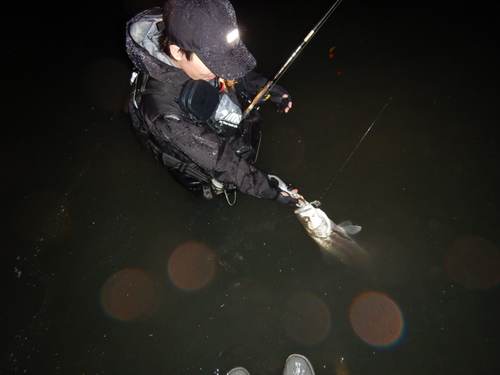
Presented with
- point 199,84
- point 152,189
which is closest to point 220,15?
point 199,84

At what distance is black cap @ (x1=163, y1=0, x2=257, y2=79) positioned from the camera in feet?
3.48

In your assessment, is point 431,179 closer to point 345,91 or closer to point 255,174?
point 345,91

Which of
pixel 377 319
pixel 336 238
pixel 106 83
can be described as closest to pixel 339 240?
pixel 336 238

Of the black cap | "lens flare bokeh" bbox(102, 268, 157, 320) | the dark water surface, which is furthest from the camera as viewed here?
"lens flare bokeh" bbox(102, 268, 157, 320)

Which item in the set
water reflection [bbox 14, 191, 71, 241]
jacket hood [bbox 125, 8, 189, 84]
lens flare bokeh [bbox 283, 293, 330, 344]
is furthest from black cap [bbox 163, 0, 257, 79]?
lens flare bokeh [bbox 283, 293, 330, 344]

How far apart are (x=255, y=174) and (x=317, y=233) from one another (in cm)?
85

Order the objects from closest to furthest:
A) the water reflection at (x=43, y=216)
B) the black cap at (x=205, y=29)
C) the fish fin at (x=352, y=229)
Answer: the black cap at (x=205, y=29) → the water reflection at (x=43, y=216) → the fish fin at (x=352, y=229)

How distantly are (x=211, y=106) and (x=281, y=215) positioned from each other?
1.29 metres

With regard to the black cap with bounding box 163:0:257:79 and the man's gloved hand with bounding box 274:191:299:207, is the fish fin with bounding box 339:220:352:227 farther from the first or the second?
the black cap with bounding box 163:0:257:79

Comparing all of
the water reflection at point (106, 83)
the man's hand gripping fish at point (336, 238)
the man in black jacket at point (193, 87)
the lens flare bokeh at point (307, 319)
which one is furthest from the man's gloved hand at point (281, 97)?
the lens flare bokeh at point (307, 319)

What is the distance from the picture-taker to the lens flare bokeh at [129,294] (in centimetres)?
172

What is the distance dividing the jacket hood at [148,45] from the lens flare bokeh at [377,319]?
2186 millimetres

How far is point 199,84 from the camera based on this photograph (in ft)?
4.30

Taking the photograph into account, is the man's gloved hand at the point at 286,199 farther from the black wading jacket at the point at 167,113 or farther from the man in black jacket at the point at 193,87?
the black wading jacket at the point at 167,113
